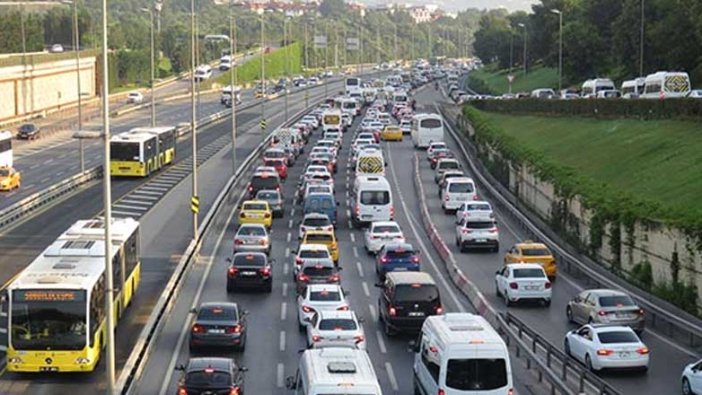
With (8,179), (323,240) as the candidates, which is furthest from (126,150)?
(323,240)

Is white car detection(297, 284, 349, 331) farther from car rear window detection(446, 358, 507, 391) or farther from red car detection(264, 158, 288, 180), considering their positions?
red car detection(264, 158, 288, 180)

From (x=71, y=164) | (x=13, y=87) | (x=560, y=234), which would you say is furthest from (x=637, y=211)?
(x=13, y=87)

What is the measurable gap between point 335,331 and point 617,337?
6.71 m

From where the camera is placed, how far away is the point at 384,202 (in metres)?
59.8

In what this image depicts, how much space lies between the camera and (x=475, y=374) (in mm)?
25562

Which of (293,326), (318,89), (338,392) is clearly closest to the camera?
(338,392)

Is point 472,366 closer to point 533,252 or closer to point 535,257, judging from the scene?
point 535,257

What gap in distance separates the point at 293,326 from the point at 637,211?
13.5 meters

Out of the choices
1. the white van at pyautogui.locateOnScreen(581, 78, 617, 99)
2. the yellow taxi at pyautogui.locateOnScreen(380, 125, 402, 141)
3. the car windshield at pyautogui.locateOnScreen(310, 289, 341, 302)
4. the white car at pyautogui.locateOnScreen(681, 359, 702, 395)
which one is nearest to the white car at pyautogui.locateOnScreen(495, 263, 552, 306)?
the car windshield at pyautogui.locateOnScreen(310, 289, 341, 302)

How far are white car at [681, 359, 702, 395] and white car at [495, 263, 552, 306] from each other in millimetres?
12559

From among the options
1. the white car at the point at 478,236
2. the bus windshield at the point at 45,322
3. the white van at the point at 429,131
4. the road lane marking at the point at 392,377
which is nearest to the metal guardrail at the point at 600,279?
the white car at the point at 478,236

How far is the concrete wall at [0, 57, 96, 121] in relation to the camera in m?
120

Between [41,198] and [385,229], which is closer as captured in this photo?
[385,229]

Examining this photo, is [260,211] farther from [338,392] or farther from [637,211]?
[338,392]
